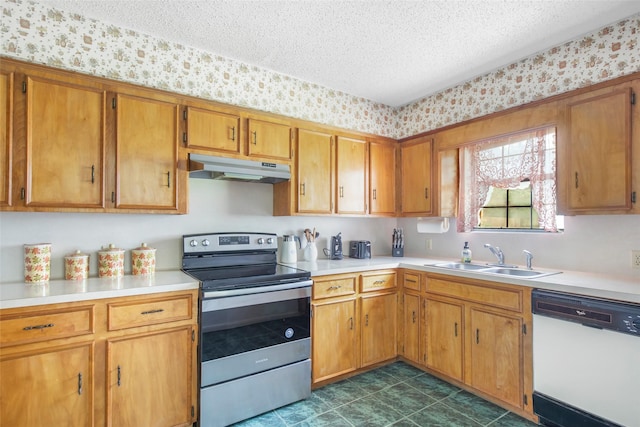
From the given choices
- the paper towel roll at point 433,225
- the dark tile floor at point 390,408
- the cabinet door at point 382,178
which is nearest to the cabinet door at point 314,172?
the cabinet door at point 382,178

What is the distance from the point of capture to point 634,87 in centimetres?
201

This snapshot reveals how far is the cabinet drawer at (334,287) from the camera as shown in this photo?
257 centimetres

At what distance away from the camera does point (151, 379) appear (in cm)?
192

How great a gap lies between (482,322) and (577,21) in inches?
82.0

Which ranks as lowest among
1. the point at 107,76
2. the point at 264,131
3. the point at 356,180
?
the point at 356,180

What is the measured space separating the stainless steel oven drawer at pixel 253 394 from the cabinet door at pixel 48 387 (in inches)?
24.5

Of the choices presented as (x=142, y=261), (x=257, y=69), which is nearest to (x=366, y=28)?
(x=257, y=69)

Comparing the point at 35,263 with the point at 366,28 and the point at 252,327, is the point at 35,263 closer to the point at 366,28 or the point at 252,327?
the point at 252,327

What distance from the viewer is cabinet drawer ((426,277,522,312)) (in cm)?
220

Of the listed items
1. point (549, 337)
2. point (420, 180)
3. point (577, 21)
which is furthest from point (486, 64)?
point (549, 337)

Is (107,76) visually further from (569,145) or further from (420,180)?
(569,145)

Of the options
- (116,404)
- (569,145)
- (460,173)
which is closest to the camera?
(116,404)

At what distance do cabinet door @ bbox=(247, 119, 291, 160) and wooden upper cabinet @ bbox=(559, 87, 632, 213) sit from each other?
6.83ft

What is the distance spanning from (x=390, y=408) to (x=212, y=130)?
7.80ft
